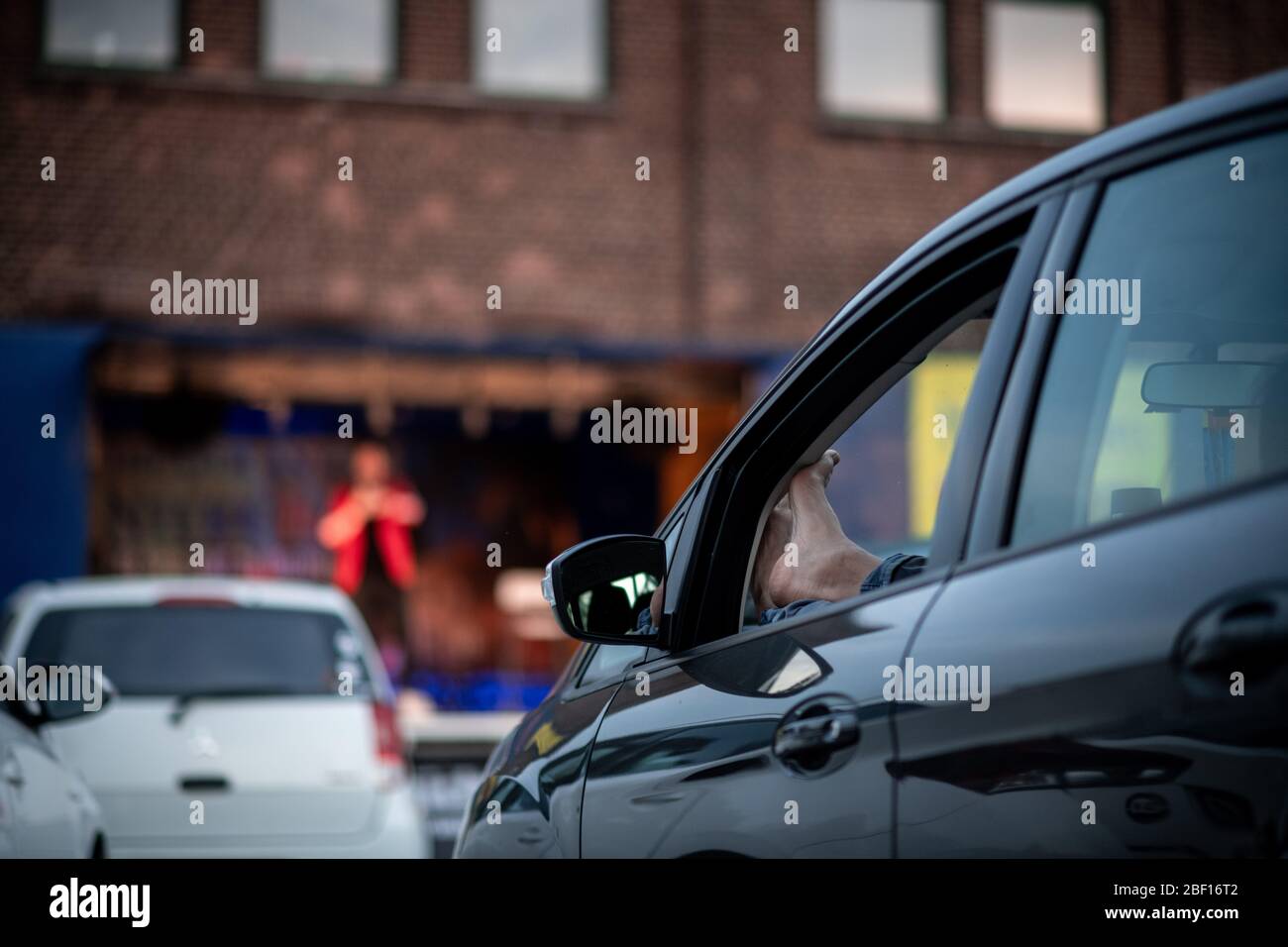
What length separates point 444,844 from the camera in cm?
783

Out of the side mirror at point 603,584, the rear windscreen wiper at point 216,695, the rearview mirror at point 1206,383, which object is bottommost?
the rear windscreen wiper at point 216,695

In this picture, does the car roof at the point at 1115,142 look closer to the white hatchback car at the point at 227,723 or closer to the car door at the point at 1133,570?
the car door at the point at 1133,570

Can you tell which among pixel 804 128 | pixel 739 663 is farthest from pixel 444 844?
pixel 804 128

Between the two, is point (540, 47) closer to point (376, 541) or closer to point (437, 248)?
point (437, 248)

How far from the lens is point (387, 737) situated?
21.3 feet

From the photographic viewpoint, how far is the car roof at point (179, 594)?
627 centimetres

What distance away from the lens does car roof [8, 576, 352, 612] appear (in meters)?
6.27

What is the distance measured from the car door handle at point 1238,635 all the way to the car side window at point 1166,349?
0.26m

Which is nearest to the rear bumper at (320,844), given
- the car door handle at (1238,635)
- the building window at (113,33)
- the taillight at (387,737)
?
the taillight at (387,737)

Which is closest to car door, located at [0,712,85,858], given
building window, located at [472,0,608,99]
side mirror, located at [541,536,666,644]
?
side mirror, located at [541,536,666,644]

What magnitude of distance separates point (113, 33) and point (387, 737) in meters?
9.20

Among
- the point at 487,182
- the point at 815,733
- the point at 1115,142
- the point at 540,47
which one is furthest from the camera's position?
the point at 540,47

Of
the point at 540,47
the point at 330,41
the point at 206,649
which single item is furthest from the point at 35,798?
the point at 540,47
